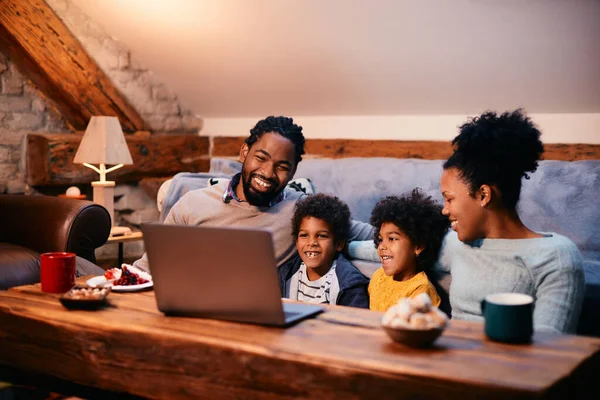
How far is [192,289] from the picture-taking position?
164 cm

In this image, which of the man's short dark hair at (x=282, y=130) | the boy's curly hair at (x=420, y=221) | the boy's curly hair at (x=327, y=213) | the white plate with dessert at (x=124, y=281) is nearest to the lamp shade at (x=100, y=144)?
the man's short dark hair at (x=282, y=130)

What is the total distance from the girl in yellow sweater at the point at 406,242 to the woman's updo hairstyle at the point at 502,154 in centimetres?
33

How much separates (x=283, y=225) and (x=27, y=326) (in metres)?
1.12

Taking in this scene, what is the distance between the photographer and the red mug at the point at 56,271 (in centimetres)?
193

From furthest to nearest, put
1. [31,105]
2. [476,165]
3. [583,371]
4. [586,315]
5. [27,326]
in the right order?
[31,105] < [586,315] < [476,165] < [27,326] < [583,371]

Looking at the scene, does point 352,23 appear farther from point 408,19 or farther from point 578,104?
point 578,104

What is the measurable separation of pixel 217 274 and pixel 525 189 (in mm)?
1695

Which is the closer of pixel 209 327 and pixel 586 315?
pixel 209 327

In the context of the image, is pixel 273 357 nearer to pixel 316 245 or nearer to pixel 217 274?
pixel 217 274

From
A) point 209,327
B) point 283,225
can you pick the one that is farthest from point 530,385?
point 283,225

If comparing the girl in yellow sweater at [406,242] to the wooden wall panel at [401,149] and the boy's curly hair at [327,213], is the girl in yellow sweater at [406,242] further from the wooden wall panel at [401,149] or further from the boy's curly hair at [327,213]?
the wooden wall panel at [401,149]

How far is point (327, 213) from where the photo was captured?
8.15ft

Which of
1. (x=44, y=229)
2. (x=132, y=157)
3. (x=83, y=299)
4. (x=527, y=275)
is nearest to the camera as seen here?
(x=83, y=299)

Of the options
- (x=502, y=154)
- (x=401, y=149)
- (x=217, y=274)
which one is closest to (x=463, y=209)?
(x=502, y=154)
